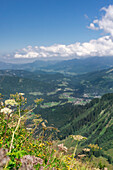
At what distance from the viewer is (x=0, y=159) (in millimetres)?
3959

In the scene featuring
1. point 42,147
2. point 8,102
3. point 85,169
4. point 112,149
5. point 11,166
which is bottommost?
point 112,149

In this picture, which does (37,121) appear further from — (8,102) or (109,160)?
(109,160)

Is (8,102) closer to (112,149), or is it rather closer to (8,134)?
(8,134)

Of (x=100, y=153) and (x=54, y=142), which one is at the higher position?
(x=54, y=142)

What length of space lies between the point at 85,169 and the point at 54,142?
2.30 meters

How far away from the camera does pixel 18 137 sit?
7809 mm

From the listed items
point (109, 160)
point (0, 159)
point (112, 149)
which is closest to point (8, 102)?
point (0, 159)

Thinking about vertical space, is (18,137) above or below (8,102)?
below

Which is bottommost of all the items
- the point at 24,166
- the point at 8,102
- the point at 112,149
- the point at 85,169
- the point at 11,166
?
the point at 112,149

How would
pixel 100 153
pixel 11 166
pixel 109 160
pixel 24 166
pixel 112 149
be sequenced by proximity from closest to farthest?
pixel 24 166 < pixel 11 166 < pixel 109 160 < pixel 100 153 < pixel 112 149

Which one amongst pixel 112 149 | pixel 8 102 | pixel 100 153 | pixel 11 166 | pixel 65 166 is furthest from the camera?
pixel 112 149

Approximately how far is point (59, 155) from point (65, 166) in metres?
0.64

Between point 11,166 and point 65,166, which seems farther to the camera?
point 65,166

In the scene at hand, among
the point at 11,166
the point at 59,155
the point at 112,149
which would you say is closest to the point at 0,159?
the point at 11,166
